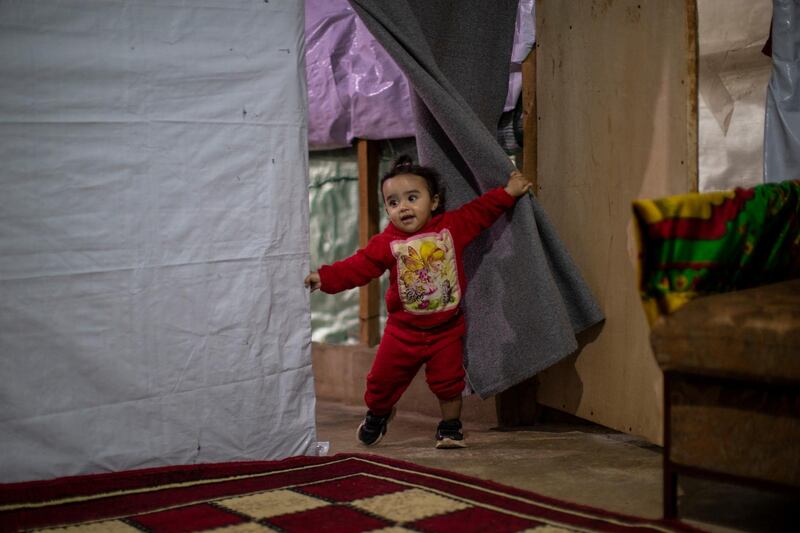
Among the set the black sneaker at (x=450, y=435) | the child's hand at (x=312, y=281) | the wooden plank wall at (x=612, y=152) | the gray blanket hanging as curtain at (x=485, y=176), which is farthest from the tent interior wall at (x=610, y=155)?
the child's hand at (x=312, y=281)

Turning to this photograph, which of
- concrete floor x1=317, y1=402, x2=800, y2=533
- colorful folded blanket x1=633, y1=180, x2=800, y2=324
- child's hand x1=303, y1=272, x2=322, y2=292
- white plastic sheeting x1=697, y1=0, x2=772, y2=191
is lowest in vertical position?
concrete floor x1=317, y1=402, x2=800, y2=533

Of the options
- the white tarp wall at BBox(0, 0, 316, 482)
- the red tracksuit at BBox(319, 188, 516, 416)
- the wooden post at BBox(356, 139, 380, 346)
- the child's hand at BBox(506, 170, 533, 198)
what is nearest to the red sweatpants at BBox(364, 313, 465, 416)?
the red tracksuit at BBox(319, 188, 516, 416)

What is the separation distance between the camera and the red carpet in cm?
191

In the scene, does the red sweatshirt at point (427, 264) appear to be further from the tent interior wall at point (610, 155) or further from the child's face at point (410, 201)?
the tent interior wall at point (610, 155)

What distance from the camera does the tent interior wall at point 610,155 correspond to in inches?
93.5

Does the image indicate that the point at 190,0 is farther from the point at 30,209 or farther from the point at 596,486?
the point at 596,486

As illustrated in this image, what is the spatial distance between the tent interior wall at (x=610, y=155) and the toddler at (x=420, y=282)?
0.81 ft

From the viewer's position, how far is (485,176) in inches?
A: 111

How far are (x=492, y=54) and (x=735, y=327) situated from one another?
153 cm

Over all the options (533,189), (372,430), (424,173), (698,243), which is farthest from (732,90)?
(372,430)

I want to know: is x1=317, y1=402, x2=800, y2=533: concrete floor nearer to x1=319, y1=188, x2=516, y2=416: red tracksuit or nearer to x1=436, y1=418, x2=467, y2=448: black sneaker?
x1=436, y1=418, x2=467, y2=448: black sneaker

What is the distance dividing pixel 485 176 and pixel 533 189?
0.90ft

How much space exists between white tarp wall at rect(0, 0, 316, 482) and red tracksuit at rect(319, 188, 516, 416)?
30cm

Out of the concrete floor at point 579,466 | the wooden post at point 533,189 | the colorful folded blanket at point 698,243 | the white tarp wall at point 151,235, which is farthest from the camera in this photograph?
the wooden post at point 533,189
